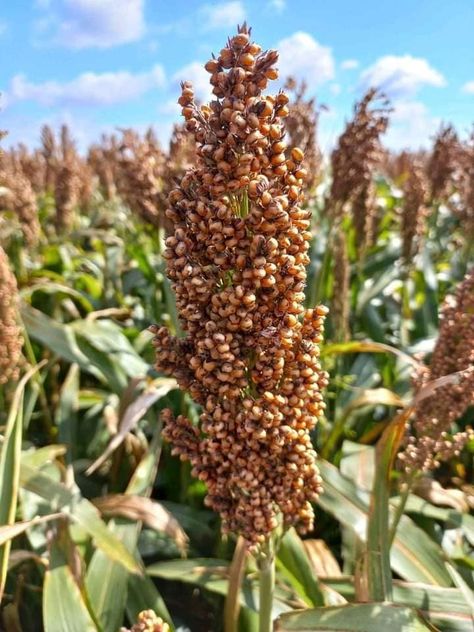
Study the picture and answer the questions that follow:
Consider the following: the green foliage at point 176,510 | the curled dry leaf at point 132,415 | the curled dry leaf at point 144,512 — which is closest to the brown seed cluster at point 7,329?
the green foliage at point 176,510

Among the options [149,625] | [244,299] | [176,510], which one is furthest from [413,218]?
[149,625]

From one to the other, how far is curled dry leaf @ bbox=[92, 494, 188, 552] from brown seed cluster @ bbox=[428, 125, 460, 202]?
4.35 meters

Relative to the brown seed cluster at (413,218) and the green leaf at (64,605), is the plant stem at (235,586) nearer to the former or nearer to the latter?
the green leaf at (64,605)

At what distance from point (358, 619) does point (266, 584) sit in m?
0.27

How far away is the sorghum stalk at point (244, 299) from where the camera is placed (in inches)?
41.9

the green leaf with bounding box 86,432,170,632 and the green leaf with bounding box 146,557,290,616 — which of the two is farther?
the green leaf with bounding box 146,557,290,616

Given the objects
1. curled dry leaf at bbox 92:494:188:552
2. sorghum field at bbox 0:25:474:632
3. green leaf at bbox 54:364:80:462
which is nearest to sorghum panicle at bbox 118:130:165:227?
sorghum field at bbox 0:25:474:632

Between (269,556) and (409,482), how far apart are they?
641 millimetres

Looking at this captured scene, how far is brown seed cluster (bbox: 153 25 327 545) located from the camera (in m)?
1.06

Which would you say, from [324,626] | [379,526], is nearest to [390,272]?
[379,526]

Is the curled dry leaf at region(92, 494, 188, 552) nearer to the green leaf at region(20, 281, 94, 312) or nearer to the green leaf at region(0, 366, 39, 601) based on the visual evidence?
the green leaf at region(0, 366, 39, 601)

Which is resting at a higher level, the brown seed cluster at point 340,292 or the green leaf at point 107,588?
the brown seed cluster at point 340,292

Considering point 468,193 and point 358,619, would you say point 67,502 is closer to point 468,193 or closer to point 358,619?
point 358,619

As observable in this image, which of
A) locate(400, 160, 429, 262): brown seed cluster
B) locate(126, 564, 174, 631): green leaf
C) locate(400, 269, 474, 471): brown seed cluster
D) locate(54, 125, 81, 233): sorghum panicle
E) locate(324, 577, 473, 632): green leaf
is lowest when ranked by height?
locate(126, 564, 174, 631): green leaf
